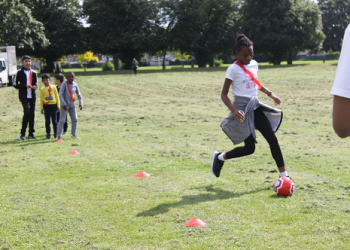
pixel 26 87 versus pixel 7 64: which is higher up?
pixel 7 64

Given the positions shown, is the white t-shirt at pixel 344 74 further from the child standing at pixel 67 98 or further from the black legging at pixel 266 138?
the child standing at pixel 67 98

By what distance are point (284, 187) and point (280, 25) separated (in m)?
57.0

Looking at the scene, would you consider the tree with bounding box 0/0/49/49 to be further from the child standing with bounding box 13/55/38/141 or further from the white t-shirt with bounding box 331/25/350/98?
the white t-shirt with bounding box 331/25/350/98

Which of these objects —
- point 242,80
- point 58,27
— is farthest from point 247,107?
point 58,27

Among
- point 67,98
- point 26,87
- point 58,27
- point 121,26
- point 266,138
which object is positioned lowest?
point 266,138

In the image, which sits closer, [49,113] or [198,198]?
[198,198]

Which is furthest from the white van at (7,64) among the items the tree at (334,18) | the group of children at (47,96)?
the tree at (334,18)

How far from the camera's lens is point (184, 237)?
13.2ft

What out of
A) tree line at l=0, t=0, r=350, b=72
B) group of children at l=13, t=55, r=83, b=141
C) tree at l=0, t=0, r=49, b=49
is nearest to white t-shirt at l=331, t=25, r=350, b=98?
group of children at l=13, t=55, r=83, b=141

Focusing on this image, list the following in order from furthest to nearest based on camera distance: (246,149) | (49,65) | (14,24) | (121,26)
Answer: (121,26) < (49,65) < (14,24) < (246,149)

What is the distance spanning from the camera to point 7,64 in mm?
33875

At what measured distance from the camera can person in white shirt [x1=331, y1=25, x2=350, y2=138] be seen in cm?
149

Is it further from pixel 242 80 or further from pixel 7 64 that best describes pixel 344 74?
pixel 7 64

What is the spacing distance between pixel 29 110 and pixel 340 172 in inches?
298
